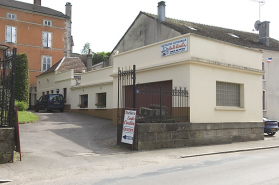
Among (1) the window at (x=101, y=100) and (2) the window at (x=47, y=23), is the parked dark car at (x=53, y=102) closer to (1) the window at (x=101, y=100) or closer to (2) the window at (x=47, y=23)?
(1) the window at (x=101, y=100)

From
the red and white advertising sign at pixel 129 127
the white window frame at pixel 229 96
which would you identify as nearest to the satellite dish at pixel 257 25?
the white window frame at pixel 229 96

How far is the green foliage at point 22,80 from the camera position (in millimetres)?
24484

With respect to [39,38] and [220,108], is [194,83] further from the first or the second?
[39,38]

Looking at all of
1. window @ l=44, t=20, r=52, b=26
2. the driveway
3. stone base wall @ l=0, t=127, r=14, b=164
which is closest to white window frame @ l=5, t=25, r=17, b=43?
window @ l=44, t=20, r=52, b=26

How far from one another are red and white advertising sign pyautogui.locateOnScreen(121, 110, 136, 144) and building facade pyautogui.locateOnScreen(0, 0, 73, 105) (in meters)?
27.2

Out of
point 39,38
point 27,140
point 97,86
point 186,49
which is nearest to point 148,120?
point 186,49

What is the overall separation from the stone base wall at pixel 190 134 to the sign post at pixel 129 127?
0.17 meters

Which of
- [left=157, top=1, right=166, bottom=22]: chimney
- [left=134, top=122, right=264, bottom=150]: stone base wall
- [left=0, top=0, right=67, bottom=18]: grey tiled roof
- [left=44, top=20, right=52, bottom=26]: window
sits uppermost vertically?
[left=0, top=0, right=67, bottom=18]: grey tiled roof

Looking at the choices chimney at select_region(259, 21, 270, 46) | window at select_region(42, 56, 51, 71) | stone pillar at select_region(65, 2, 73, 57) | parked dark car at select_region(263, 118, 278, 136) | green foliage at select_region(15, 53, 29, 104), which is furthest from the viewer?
stone pillar at select_region(65, 2, 73, 57)

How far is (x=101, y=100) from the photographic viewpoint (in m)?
23.3

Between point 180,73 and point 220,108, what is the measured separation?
9.27 ft

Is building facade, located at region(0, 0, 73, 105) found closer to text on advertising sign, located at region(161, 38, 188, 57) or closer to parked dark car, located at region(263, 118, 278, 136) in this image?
text on advertising sign, located at region(161, 38, 188, 57)

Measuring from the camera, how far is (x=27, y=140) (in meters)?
12.3

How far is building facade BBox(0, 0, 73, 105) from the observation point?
118ft
